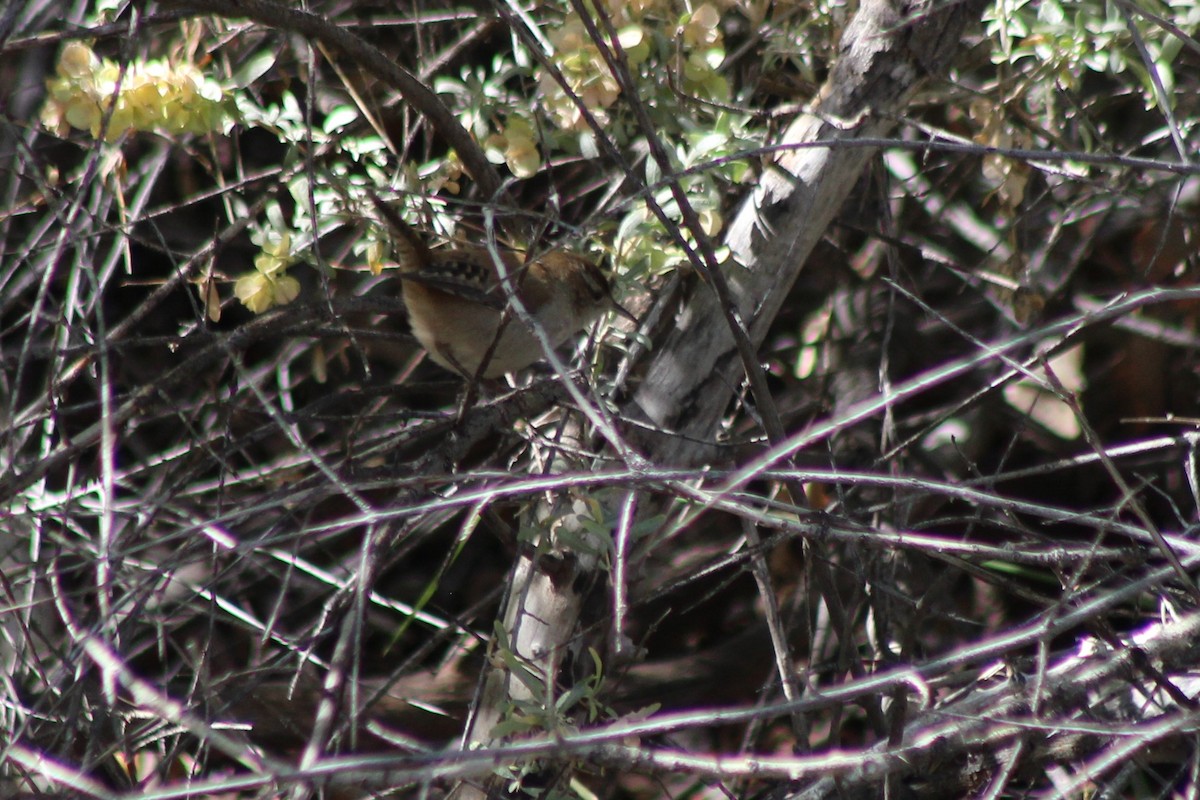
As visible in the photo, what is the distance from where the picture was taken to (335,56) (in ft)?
10.1

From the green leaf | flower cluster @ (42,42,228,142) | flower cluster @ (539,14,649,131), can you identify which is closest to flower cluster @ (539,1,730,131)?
flower cluster @ (539,14,649,131)

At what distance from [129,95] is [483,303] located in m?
0.91

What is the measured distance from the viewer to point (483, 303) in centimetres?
280

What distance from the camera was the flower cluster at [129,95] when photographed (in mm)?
2410

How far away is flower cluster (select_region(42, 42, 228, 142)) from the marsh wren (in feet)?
1.62

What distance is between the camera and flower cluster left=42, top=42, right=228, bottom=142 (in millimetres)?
2410

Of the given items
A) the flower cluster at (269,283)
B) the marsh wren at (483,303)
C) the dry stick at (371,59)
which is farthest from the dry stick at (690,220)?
the flower cluster at (269,283)

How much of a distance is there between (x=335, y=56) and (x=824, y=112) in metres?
1.33

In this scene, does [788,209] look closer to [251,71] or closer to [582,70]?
[582,70]

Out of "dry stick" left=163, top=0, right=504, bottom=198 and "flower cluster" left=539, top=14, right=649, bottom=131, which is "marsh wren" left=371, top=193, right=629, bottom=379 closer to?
"dry stick" left=163, top=0, right=504, bottom=198

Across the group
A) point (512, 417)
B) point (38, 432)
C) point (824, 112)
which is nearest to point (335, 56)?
point (512, 417)

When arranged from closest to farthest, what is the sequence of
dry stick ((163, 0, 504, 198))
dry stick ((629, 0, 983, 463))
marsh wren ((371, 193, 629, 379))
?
dry stick ((163, 0, 504, 198)), dry stick ((629, 0, 983, 463)), marsh wren ((371, 193, 629, 379))

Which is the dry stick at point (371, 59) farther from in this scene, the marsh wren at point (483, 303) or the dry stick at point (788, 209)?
the dry stick at point (788, 209)

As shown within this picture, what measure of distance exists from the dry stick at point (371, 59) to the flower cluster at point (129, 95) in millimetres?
198
